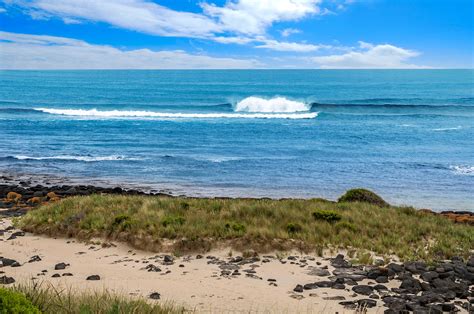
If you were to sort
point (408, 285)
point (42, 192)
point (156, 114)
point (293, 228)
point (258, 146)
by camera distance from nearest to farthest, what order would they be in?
point (408, 285), point (293, 228), point (42, 192), point (258, 146), point (156, 114)

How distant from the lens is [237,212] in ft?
49.0

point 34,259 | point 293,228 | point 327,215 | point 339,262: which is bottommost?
point 34,259

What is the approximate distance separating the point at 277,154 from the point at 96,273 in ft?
81.6

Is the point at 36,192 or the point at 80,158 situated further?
the point at 80,158

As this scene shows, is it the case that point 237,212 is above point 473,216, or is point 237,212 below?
above

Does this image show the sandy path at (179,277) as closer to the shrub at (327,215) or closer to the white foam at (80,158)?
the shrub at (327,215)

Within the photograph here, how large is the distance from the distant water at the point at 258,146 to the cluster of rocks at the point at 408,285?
1284 centimetres

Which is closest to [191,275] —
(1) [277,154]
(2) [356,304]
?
(2) [356,304]

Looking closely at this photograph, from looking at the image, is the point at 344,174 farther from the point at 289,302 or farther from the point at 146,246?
the point at 289,302

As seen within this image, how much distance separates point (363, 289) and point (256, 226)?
14.6 ft

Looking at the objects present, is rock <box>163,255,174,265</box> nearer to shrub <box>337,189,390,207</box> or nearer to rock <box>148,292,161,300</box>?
rock <box>148,292,161,300</box>

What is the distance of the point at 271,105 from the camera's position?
7194 centimetres

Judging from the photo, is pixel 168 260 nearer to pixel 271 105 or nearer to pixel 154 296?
pixel 154 296


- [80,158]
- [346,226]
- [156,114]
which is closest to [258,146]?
[80,158]
